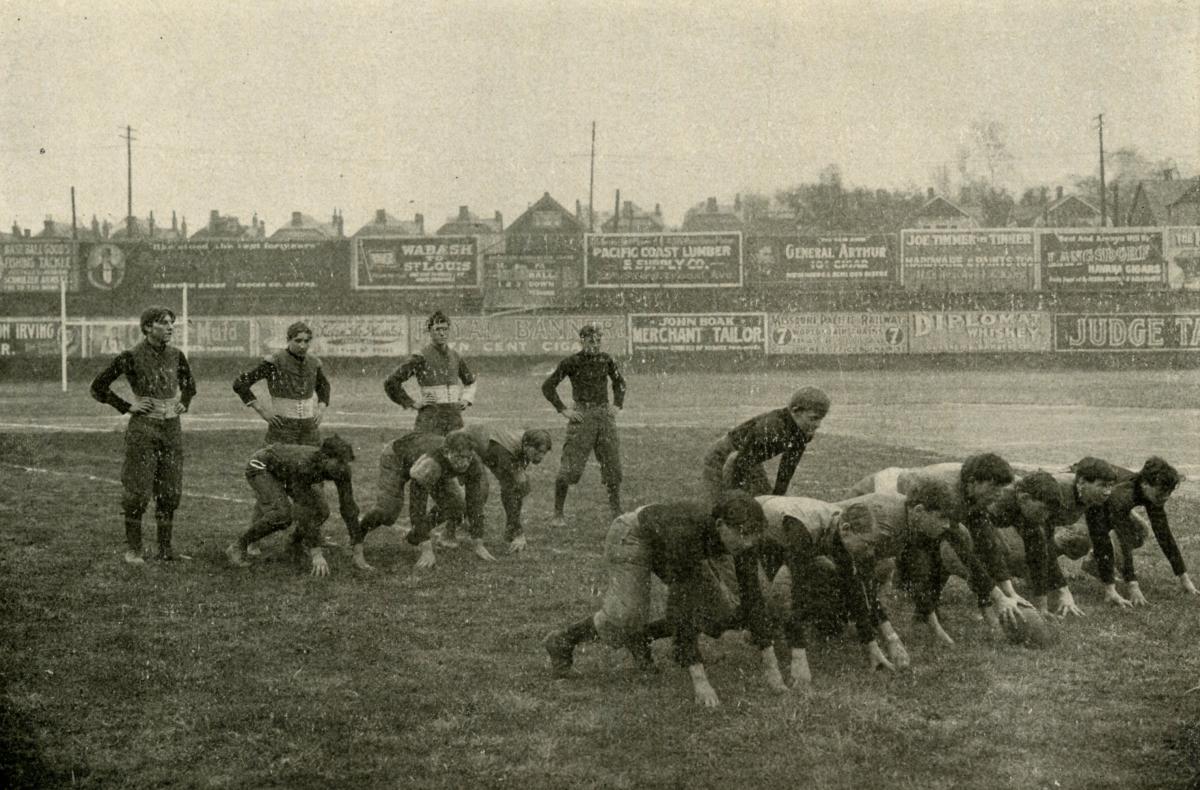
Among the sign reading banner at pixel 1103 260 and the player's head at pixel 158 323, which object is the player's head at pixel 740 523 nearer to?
the player's head at pixel 158 323

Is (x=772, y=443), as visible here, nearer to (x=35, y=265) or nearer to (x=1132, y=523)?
(x=1132, y=523)

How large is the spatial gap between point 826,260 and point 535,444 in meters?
35.2

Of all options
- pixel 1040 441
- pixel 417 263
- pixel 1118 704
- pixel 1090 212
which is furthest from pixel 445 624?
pixel 1090 212

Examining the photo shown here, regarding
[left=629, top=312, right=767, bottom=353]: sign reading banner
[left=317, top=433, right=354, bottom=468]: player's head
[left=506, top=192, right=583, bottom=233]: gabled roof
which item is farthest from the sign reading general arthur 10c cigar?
[left=317, top=433, right=354, bottom=468]: player's head

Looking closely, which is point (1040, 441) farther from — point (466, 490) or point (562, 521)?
point (466, 490)

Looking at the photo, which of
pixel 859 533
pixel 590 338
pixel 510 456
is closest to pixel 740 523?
pixel 859 533

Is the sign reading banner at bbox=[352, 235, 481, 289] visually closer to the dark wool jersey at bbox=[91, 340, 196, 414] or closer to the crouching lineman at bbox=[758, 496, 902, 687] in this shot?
the dark wool jersey at bbox=[91, 340, 196, 414]

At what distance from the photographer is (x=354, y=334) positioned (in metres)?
39.5

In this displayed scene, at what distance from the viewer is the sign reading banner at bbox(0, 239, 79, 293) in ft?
139

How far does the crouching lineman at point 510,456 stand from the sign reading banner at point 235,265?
35.7 meters

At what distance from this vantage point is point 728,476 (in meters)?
6.80

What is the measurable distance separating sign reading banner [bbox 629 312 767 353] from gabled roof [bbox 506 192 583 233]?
99.8 feet

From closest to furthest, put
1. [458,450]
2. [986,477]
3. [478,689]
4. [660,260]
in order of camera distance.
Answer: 1. [478,689]
2. [986,477]
3. [458,450]
4. [660,260]

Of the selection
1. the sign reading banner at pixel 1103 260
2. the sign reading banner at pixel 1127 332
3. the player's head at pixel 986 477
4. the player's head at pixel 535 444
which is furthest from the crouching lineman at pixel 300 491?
the sign reading banner at pixel 1103 260
